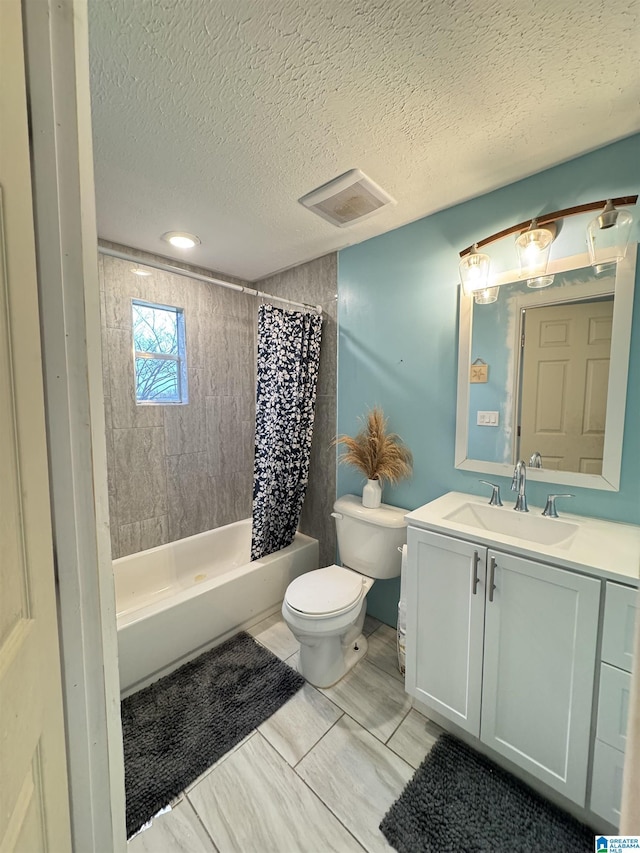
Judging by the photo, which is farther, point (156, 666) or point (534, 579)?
point (156, 666)

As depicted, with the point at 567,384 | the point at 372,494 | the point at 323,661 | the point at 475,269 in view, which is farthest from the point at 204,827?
the point at 475,269

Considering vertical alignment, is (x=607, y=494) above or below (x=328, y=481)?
above

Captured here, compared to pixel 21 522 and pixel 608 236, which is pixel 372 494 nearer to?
pixel 608 236

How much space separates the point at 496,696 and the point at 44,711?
54.9 inches

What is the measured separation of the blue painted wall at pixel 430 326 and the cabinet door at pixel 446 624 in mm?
500

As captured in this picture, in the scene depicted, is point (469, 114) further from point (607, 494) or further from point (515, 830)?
point (515, 830)

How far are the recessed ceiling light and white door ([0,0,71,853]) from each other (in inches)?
60.6

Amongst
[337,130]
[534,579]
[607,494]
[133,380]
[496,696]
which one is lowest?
[496,696]

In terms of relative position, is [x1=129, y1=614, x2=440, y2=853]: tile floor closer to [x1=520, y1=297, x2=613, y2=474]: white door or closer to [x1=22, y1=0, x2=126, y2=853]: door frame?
[x1=22, y1=0, x2=126, y2=853]: door frame

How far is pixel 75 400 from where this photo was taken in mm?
604

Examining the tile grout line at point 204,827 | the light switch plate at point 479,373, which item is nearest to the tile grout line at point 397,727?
the tile grout line at point 204,827

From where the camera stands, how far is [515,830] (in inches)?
42.9

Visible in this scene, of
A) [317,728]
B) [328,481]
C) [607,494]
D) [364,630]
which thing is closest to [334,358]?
[328,481]

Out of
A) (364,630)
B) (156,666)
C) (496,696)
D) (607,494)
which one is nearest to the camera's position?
(496,696)
